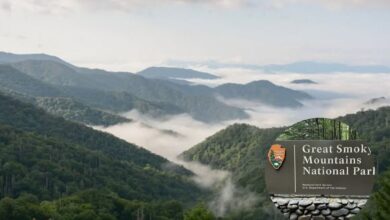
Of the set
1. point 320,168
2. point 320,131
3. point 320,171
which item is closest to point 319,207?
point 320,171

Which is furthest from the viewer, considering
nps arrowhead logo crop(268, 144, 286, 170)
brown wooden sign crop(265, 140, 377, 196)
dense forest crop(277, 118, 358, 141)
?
nps arrowhead logo crop(268, 144, 286, 170)

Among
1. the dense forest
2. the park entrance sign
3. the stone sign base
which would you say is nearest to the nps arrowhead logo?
the park entrance sign

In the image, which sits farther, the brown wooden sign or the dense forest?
the dense forest

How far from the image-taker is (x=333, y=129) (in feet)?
67.6

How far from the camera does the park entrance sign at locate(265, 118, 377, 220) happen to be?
20219mm

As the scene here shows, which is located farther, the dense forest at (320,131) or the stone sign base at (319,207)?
the dense forest at (320,131)

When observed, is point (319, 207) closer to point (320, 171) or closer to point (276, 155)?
point (320, 171)

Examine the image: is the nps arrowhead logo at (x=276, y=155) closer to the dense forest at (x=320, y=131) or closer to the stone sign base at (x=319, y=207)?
the dense forest at (x=320, y=131)

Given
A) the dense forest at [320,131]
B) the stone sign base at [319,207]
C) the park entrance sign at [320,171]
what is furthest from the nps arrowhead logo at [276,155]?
the stone sign base at [319,207]

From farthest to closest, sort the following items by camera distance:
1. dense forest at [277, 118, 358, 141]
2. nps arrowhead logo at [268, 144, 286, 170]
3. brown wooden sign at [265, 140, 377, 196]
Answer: nps arrowhead logo at [268, 144, 286, 170], dense forest at [277, 118, 358, 141], brown wooden sign at [265, 140, 377, 196]

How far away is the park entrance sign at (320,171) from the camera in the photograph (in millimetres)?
20219

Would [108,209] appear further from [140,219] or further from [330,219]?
[330,219]

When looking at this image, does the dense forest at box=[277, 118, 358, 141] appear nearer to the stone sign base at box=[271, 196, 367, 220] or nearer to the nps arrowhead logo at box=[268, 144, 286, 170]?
the nps arrowhead logo at box=[268, 144, 286, 170]

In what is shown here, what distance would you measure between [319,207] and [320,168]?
4.34 ft
